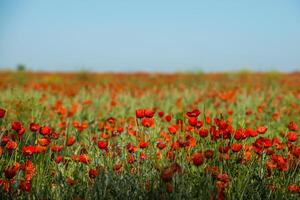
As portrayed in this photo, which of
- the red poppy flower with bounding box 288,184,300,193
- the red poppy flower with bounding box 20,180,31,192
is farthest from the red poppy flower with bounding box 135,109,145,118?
the red poppy flower with bounding box 288,184,300,193

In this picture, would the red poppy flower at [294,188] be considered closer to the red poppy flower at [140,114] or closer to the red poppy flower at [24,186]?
the red poppy flower at [140,114]

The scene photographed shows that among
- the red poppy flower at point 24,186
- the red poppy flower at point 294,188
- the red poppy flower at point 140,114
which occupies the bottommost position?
the red poppy flower at point 294,188

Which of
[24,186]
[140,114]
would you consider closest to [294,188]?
[140,114]

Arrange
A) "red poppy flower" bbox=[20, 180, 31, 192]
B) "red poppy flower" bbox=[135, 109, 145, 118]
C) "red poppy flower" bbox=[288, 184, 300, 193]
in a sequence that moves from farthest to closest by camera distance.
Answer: "red poppy flower" bbox=[135, 109, 145, 118] → "red poppy flower" bbox=[288, 184, 300, 193] → "red poppy flower" bbox=[20, 180, 31, 192]

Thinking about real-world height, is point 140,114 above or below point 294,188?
above

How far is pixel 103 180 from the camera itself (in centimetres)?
265

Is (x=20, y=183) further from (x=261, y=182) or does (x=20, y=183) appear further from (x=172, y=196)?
(x=261, y=182)

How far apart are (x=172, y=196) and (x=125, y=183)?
36 cm

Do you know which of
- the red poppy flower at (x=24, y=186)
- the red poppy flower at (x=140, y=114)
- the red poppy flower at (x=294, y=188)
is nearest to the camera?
the red poppy flower at (x=24, y=186)

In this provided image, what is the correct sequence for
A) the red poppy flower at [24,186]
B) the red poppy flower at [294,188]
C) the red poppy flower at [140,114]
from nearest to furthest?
the red poppy flower at [24,186]
the red poppy flower at [294,188]
the red poppy flower at [140,114]

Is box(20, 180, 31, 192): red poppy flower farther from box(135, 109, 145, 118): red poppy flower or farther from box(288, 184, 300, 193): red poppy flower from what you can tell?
box(288, 184, 300, 193): red poppy flower

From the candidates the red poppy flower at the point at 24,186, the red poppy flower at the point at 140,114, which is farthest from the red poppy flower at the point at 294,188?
the red poppy flower at the point at 24,186

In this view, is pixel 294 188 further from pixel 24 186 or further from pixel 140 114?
pixel 24 186

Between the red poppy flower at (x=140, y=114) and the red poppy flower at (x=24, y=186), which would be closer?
the red poppy flower at (x=24, y=186)
